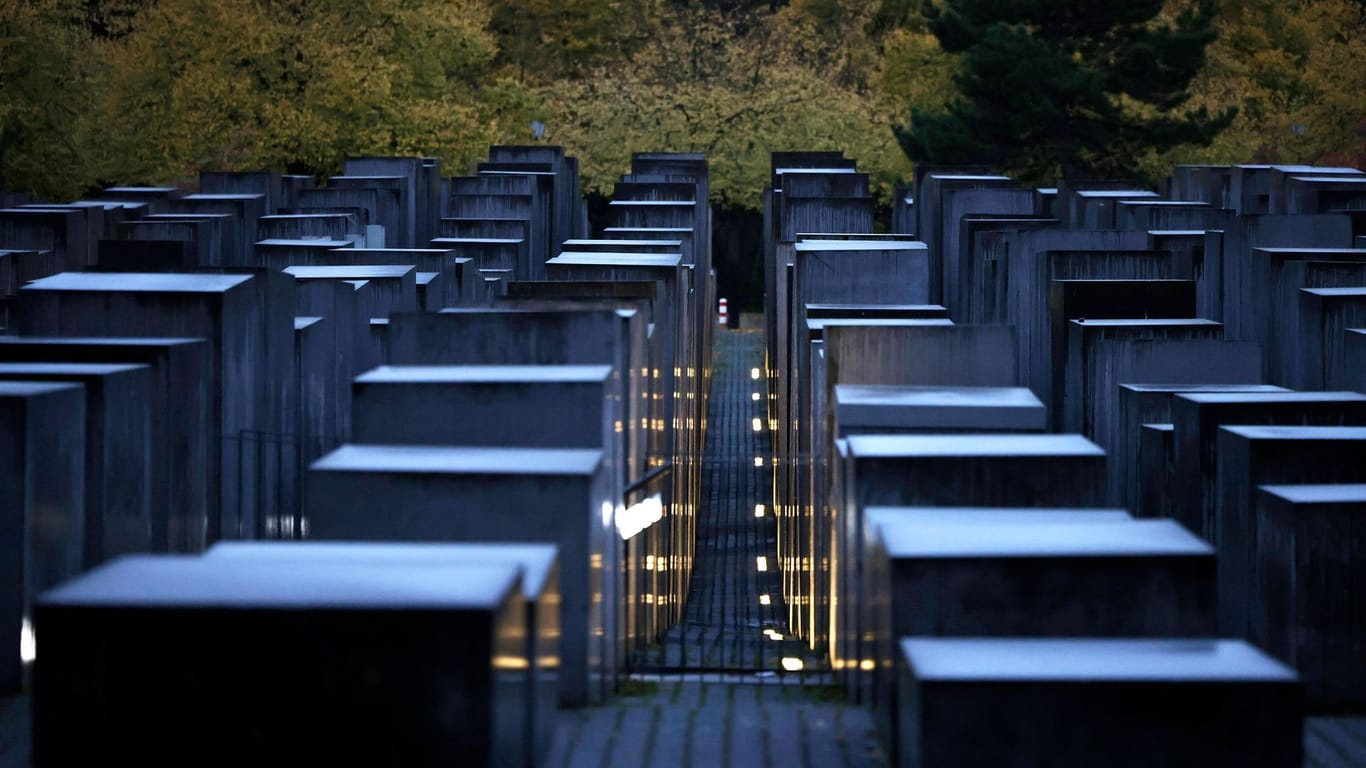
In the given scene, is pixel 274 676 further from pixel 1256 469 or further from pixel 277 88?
pixel 277 88

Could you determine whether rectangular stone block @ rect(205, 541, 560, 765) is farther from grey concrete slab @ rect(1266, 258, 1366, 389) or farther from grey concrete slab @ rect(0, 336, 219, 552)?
grey concrete slab @ rect(1266, 258, 1366, 389)

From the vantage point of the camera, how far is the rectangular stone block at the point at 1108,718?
725 cm

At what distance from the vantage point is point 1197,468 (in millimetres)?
13047

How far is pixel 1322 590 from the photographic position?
11062mm

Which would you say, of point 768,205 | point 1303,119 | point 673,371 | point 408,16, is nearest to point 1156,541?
point 673,371

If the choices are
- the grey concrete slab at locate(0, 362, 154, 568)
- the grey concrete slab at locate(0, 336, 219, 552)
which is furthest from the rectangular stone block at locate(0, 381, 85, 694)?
A: the grey concrete slab at locate(0, 336, 219, 552)

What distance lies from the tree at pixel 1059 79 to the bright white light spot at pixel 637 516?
997 inches

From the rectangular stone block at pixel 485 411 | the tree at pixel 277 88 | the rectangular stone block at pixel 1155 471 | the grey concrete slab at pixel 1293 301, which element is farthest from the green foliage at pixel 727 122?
the rectangular stone block at pixel 485 411

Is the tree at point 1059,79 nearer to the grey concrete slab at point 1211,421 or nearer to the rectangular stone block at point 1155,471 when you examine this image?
the rectangular stone block at point 1155,471

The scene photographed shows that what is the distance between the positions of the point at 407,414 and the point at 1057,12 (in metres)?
30.8

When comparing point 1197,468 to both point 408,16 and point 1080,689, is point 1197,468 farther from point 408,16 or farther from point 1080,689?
point 408,16

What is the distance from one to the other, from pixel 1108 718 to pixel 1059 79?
105 ft

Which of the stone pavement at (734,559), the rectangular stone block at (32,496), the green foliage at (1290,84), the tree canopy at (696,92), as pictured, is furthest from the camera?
the green foliage at (1290,84)

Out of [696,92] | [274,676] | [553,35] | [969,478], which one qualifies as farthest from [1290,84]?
[274,676]
